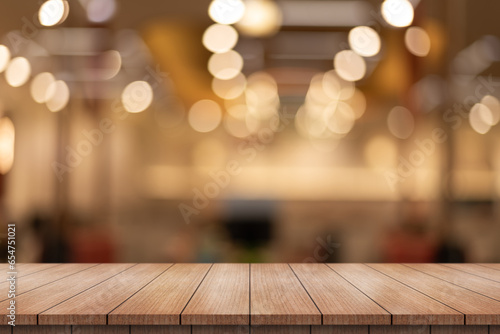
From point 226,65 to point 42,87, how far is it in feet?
3.10

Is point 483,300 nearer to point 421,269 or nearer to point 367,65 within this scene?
point 421,269

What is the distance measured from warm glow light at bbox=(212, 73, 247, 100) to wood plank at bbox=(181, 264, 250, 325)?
1.10m

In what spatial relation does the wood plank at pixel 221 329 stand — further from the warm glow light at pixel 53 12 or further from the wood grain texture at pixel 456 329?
the warm glow light at pixel 53 12

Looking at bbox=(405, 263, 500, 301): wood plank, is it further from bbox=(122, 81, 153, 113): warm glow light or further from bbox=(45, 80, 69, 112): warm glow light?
bbox=(45, 80, 69, 112): warm glow light

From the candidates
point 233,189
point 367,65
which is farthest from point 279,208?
point 367,65

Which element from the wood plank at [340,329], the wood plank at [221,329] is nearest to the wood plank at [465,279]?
the wood plank at [340,329]

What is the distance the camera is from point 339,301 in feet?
4.27

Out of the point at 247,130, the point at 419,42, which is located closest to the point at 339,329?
the point at 247,130

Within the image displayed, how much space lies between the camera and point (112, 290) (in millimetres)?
1434

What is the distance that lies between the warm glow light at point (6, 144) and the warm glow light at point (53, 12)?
1.77 ft

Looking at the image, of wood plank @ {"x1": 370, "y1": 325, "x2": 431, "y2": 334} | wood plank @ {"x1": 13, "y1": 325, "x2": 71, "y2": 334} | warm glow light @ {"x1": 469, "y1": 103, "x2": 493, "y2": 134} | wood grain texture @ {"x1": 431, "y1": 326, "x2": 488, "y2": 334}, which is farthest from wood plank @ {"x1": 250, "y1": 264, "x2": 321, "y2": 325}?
warm glow light @ {"x1": 469, "y1": 103, "x2": 493, "y2": 134}

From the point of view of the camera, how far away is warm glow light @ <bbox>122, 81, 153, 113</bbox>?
100.0 inches

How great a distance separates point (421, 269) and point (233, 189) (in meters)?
1.06

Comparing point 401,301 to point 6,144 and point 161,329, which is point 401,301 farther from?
point 6,144
